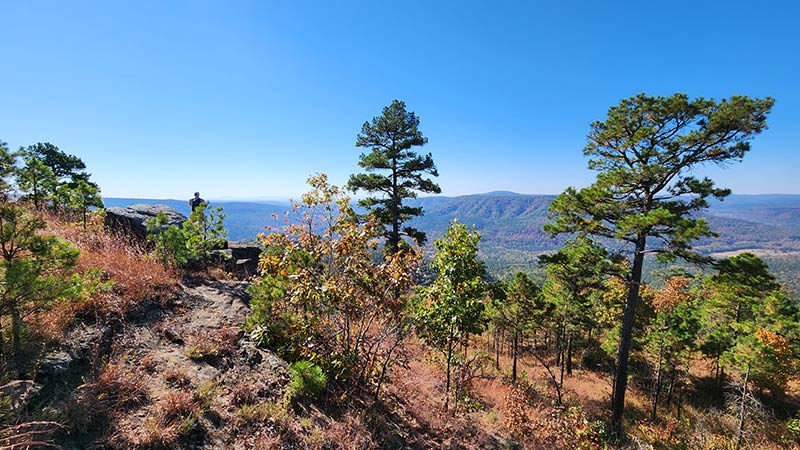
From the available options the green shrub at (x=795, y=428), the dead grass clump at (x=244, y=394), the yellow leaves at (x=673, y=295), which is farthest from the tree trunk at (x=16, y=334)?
the yellow leaves at (x=673, y=295)

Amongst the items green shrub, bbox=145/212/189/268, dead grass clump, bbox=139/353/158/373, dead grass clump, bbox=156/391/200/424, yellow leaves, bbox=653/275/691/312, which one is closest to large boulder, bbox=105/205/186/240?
green shrub, bbox=145/212/189/268

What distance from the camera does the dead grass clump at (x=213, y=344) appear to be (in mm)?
5039

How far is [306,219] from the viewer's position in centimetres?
509

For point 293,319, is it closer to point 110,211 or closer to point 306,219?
point 306,219

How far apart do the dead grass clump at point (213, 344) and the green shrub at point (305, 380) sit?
1.40 metres

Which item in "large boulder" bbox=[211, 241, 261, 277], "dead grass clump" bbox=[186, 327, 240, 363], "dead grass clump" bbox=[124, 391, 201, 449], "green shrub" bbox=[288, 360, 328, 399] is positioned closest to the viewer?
"dead grass clump" bbox=[124, 391, 201, 449]

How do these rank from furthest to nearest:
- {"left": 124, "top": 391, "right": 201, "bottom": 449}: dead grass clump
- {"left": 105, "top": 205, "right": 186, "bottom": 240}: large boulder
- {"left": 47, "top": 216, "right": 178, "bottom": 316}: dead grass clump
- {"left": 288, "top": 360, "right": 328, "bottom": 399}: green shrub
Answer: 1. {"left": 105, "top": 205, "right": 186, "bottom": 240}: large boulder
2. {"left": 47, "top": 216, "right": 178, "bottom": 316}: dead grass clump
3. {"left": 288, "top": 360, "right": 328, "bottom": 399}: green shrub
4. {"left": 124, "top": 391, "right": 201, "bottom": 449}: dead grass clump

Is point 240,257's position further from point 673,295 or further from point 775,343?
point 673,295

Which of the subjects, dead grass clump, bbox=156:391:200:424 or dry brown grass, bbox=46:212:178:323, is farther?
dry brown grass, bbox=46:212:178:323

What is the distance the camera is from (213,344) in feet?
17.4

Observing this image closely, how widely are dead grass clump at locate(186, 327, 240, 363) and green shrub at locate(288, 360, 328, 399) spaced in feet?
4.60

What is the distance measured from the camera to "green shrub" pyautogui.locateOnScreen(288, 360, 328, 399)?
485 cm

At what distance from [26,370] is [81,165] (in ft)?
92.2

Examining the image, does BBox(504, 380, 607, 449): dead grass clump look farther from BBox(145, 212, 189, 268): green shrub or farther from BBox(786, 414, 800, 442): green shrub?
BBox(786, 414, 800, 442): green shrub
